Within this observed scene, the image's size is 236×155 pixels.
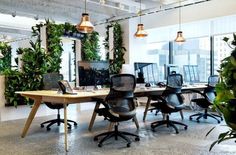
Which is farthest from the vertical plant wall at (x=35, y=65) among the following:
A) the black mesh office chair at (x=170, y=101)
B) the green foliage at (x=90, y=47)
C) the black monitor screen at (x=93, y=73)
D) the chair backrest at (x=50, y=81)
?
the black mesh office chair at (x=170, y=101)

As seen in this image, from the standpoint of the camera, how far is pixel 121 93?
3869 mm

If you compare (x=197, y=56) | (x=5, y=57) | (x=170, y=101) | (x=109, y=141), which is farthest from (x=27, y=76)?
(x=197, y=56)

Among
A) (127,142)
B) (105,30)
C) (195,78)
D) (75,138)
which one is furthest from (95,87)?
(105,30)

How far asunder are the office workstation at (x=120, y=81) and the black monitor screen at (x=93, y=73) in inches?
0.7

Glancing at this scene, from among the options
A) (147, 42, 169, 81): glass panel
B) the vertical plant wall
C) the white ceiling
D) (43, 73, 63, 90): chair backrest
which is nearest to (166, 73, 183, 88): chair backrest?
(43, 73, 63, 90): chair backrest

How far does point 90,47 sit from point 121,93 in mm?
5805

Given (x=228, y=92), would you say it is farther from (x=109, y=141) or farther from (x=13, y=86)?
(x=13, y=86)

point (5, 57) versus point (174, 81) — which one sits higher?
point (5, 57)

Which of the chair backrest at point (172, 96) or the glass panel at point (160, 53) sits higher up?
the glass panel at point (160, 53)

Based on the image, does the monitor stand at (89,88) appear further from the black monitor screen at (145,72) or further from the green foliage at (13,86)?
the green foliage at (13,86)

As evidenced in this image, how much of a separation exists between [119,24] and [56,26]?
2.27 m

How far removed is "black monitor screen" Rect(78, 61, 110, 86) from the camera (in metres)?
4.55

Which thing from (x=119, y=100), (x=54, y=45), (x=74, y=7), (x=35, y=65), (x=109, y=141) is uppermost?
(x=74, y=7)

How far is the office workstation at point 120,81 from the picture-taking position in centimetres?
384
